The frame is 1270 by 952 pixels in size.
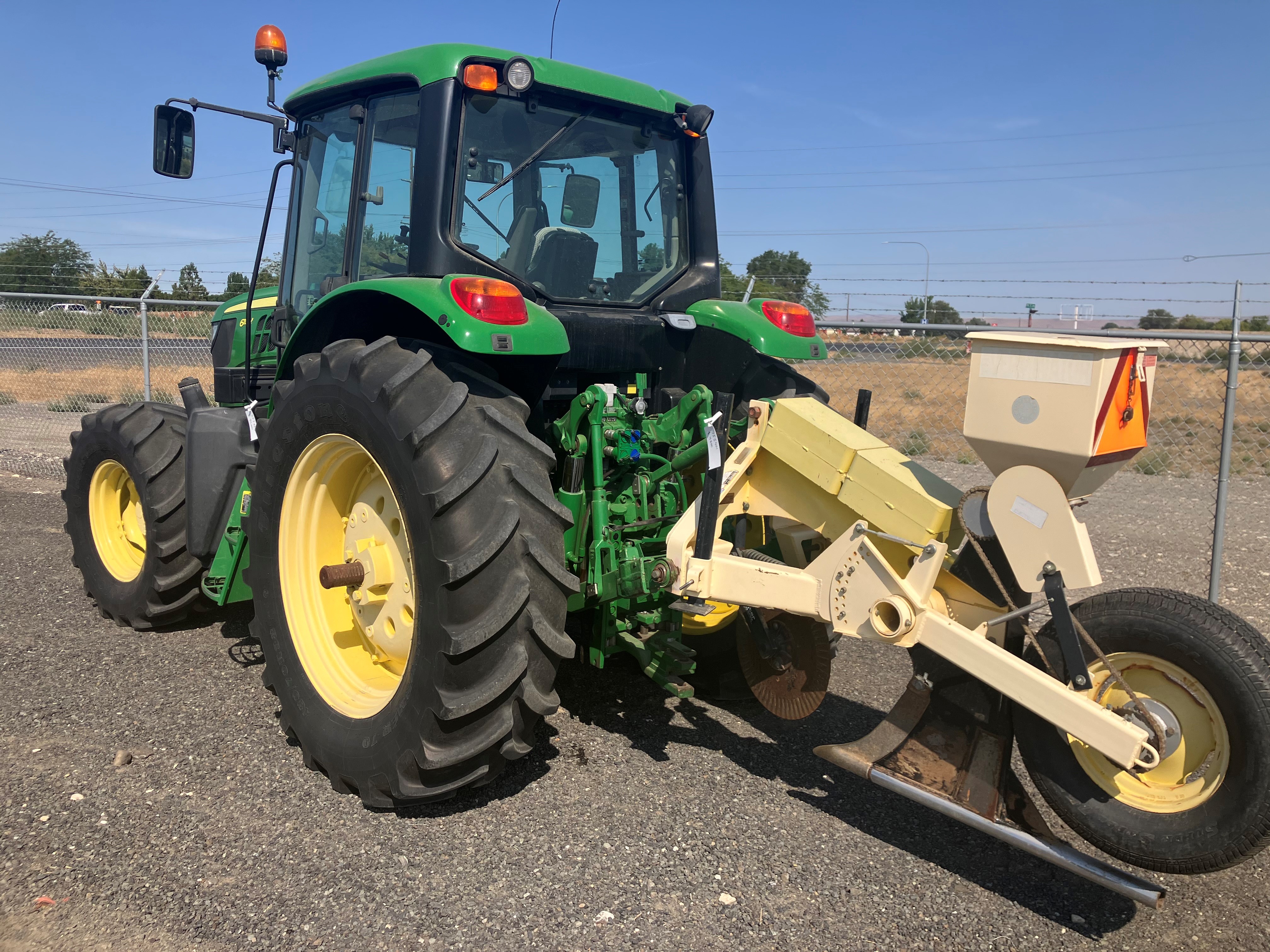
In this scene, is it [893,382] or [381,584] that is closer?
[381,584]

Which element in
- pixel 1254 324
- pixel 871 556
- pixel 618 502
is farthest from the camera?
pixel 1254 324

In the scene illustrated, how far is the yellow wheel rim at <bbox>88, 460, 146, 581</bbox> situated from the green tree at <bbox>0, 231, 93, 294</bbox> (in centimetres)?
1205

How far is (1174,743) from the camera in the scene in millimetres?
2322

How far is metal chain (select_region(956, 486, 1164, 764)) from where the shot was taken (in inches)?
90.6

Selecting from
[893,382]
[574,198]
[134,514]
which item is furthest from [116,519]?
[893,382]

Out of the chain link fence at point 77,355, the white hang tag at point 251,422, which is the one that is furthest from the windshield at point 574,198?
the chain link fence at point 77,355

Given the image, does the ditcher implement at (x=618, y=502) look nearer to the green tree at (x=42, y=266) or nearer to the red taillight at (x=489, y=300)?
the red taillight at (x=489, y=300)

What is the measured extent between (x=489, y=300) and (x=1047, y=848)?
2.18 metres

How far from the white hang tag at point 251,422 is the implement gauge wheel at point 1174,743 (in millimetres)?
3401

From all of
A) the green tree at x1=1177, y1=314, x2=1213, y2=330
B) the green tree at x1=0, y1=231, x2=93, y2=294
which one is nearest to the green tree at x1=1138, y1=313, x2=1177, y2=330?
the green tree at x1=1177, y1=314, x2=1213, y2=330

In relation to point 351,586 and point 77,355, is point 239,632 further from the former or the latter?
point 77,355

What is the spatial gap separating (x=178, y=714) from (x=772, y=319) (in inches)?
112

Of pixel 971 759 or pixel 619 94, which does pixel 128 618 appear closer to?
pixel 619 94

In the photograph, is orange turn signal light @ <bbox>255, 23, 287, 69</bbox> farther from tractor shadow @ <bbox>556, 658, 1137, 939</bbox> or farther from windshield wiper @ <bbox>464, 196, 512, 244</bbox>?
tractor shadow @ <bbox>556, 658, 1137, 939</bbox>
